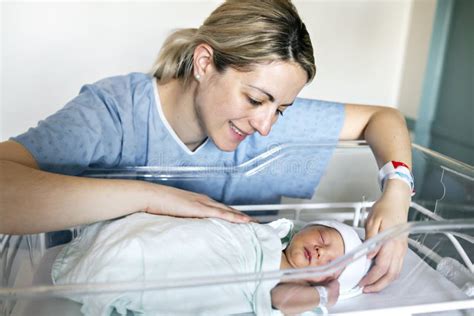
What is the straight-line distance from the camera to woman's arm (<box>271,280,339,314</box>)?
61 centimetres

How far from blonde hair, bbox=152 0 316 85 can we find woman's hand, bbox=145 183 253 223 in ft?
0.84

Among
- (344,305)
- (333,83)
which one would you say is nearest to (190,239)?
(344,305)

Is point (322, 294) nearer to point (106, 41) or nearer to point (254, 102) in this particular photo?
point (254, 102)

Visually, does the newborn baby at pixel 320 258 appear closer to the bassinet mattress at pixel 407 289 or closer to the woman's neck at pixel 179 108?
the bassinet mattress at pixel 407 289

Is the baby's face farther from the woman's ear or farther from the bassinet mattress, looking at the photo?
the woman's ear

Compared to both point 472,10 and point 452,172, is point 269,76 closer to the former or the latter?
point 452,172

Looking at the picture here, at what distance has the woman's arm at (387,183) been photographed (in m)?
0.75

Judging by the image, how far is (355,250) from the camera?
2.20 ft

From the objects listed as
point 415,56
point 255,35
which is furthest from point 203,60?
point 415,56

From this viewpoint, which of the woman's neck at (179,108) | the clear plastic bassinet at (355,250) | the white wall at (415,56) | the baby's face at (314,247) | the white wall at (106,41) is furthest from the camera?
the white wall at (415,56)

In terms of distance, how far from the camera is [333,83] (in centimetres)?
178

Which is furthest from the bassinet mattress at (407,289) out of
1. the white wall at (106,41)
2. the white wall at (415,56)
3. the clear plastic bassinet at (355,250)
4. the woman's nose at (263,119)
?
the white wall at (415,56)

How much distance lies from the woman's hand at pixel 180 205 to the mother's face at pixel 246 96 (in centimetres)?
17

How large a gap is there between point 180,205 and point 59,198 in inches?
8.1
